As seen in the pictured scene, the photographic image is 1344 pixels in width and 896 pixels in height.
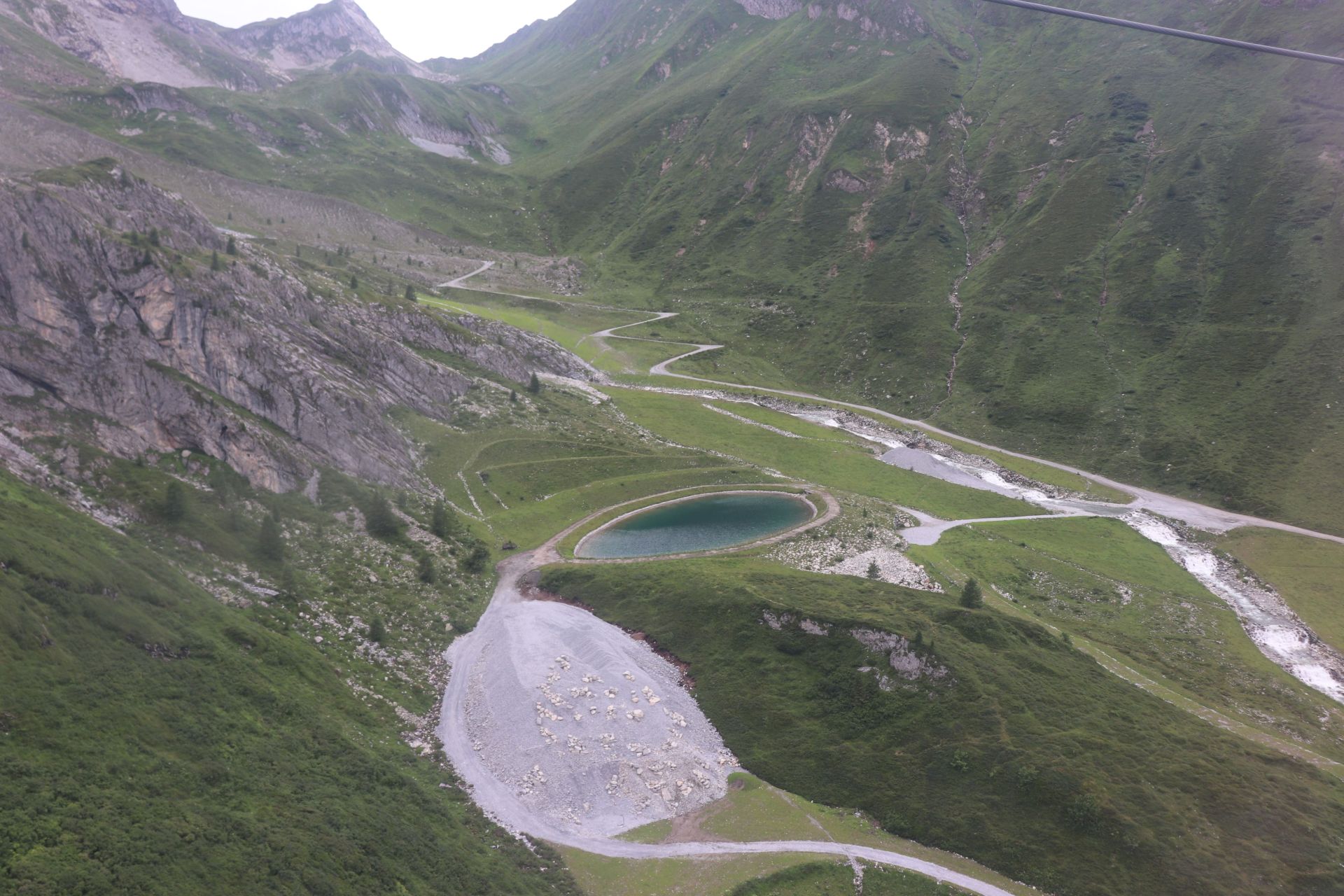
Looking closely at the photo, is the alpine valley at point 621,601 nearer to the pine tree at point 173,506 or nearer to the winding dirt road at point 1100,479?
the pine tree at point 173,506

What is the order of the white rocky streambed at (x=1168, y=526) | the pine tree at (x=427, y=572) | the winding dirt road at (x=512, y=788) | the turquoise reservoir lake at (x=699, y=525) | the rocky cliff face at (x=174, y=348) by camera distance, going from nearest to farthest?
1. the winding dirt road at (x=512, y=788)
2. the rocky cliff face at (x=174, y=348)
3. the pine tree at (x=427, y=572)
4. the white rocky streambed at (x=1168, y=526)
5. the turquoise reservoir lake at (x=699, y=525)

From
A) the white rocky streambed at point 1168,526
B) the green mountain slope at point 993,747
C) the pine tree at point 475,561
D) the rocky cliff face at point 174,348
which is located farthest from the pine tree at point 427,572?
the white rocky streambed at point 1168,526

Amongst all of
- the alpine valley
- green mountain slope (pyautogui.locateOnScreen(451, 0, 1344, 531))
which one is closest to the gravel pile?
the alpine valley

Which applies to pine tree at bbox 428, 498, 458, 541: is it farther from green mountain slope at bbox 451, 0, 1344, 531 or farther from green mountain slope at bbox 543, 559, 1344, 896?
green mountain slope at bbox 451, 0, 1344, 531

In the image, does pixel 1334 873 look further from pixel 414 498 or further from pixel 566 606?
pixel 414 498

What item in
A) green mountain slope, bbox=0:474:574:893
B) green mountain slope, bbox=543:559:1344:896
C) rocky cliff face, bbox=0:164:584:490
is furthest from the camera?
rocky cliff face, bbox=0:164:584:490

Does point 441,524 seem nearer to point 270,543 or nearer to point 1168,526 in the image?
point 270,543

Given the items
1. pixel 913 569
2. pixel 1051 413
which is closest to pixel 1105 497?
pixel 1051 413
